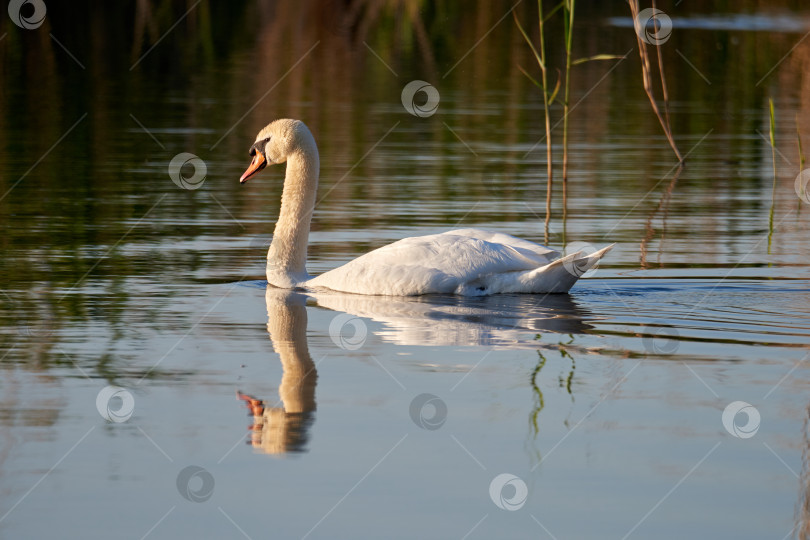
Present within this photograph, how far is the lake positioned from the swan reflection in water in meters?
0.03

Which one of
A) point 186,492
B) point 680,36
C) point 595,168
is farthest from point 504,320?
point 680,36

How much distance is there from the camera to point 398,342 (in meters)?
7.04

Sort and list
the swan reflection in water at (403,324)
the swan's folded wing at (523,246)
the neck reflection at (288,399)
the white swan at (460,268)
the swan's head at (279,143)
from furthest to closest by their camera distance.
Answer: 1. the swan's head at (279,143)
2. the swan's folded wing at (523,246)
3. the white swan at (460,268)
4. the swan reflection in water at (403,324)
5. the neck reflection at (288,399)

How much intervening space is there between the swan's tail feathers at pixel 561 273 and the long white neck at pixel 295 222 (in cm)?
165

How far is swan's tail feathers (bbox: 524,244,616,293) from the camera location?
25.7 ft

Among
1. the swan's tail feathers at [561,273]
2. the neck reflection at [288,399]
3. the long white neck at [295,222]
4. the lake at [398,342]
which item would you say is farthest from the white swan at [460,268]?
the neck reflection at [288,399]

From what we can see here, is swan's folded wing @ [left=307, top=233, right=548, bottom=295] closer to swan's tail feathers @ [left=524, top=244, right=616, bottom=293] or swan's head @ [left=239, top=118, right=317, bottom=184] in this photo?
swan's tail feathers @ [left=524, top=244, right=616, bottom=293]

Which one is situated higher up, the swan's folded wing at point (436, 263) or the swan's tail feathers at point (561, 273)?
the swan's folded wing at point (436, 263)

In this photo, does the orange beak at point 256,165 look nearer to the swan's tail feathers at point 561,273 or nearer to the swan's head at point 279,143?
the swan's head at point 279,143

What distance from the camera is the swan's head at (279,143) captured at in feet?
30.6

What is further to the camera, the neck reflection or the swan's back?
the swan's back

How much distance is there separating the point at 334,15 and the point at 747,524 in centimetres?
3150

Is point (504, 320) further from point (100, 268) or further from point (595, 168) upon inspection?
point (595, 168)

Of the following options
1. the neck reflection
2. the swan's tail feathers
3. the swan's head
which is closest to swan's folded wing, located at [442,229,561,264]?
the swan's tail feathers
